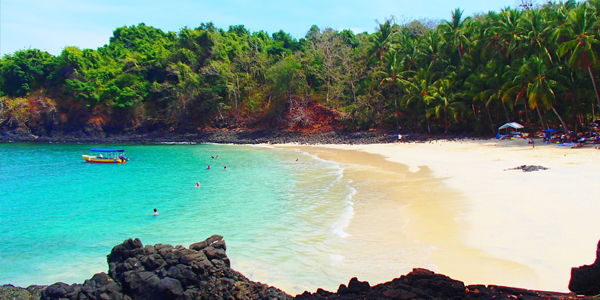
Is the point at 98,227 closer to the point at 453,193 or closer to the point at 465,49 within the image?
the point at 453,193

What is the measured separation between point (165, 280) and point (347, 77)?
151 feet

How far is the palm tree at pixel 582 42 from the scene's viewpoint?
24953mm

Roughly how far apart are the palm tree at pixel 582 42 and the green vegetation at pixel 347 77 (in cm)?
9

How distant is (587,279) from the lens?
5172 mm

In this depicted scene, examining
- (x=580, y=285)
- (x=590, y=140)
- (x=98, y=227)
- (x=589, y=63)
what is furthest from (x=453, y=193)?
(x=589, y=63)

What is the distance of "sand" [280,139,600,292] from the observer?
7.83 m

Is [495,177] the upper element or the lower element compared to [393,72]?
lower

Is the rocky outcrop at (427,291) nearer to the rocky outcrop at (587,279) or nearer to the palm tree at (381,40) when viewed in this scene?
the rocky outcrop at (587,279)

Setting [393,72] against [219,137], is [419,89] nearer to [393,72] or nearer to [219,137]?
[393,72]

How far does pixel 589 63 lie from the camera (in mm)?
25438

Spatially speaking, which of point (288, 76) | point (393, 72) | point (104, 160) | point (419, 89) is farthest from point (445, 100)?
point (104, 160)

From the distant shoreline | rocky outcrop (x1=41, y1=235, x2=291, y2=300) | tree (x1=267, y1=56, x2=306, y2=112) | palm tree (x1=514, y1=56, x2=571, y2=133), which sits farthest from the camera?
tree (x1=267, y1=56, x2=306, y2=112)

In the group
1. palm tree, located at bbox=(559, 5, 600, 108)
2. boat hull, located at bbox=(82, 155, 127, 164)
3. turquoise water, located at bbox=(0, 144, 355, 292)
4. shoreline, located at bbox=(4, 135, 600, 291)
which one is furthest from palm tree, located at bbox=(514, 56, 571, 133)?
boat hull, located at bbox=(82, 155, 127, 164)

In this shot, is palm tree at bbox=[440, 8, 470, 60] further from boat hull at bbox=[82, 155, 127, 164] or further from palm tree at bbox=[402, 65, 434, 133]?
boat hull at bbox=[82, 155, 127, 164]
